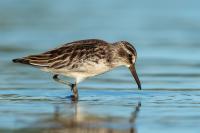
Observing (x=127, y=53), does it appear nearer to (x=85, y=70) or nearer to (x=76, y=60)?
(x=85, y=70)

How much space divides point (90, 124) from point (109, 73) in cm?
684

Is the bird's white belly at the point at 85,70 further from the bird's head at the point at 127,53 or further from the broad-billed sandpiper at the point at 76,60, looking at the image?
the bird's head at the point at 127,53

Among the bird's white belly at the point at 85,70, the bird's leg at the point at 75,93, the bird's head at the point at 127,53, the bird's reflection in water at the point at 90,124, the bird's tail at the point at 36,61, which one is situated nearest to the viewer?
the bird's reflection in water at the point at 90,124

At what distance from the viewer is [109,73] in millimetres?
20375

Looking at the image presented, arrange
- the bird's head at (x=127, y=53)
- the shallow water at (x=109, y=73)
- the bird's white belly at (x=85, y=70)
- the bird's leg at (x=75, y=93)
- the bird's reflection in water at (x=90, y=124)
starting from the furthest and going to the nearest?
1. the bird's head at (x=127, y=53)
2. the bird's white belly at (x=85, y=70)
3. the bird's leg at (x=75, y=93)
4. the shallow water at (x=109, y=73)
5. the bird's reflection in water at (x=90, y=124)

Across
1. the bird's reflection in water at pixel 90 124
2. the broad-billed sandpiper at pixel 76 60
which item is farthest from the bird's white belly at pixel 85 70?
the bird's reflection in water at pixel 90 124

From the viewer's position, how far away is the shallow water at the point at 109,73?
45.5 feet

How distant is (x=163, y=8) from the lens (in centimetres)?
3303

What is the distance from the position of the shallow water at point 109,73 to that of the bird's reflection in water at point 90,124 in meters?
0.02

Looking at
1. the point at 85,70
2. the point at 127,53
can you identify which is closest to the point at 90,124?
the point at 85,70

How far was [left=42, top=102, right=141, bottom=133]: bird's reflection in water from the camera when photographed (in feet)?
42.6

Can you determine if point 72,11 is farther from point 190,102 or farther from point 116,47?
point 190,102

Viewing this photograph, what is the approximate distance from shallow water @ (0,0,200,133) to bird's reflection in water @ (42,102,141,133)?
2 centimetres

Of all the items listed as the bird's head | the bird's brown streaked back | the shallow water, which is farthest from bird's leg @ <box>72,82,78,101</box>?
the bird's head
